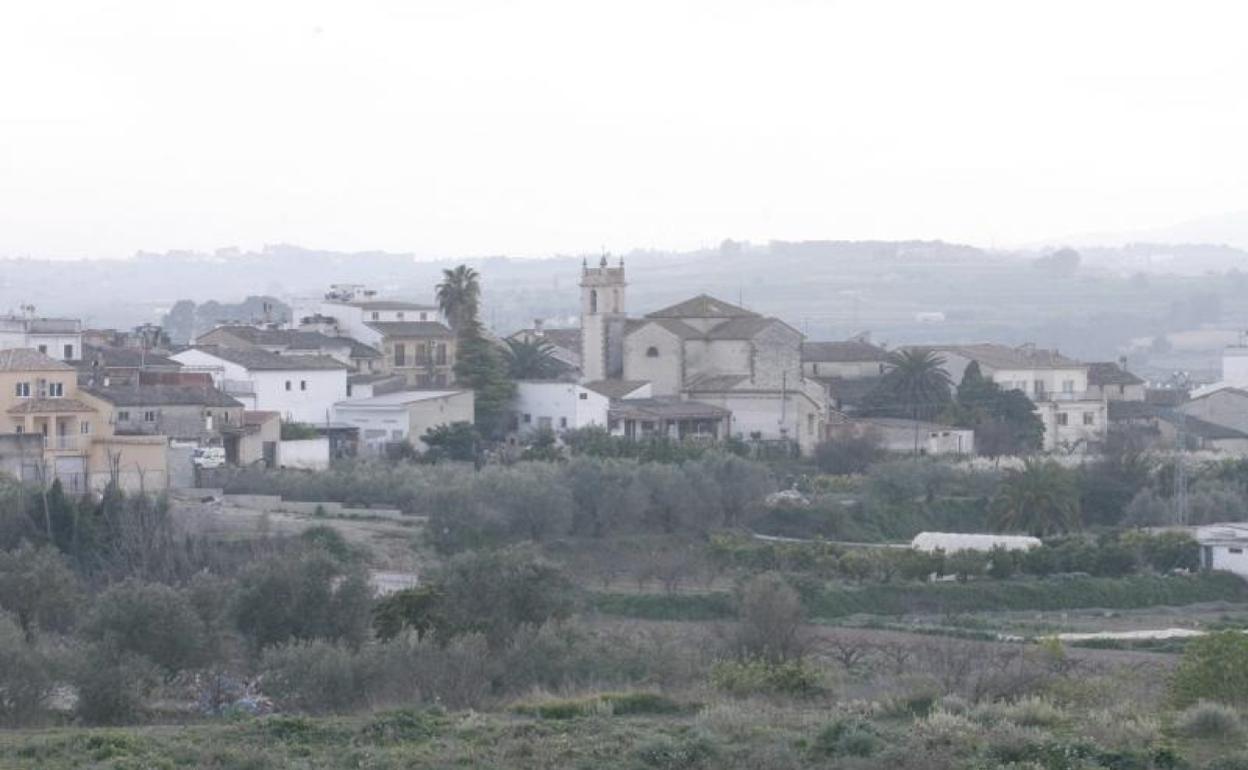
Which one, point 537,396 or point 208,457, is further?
point 537,396

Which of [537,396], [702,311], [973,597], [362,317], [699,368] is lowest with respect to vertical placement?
[973,597]

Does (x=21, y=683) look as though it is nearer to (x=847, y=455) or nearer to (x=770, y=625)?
(x=770, y=625)

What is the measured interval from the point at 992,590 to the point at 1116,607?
6.43 feet

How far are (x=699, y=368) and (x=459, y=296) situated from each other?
6.53m

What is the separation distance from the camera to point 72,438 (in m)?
45.0

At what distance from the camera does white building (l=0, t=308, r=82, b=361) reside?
51.6 meters

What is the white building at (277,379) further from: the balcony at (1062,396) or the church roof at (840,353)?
the balcony at (1062,396)

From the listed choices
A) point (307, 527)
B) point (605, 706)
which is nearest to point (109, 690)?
point (605, 706)

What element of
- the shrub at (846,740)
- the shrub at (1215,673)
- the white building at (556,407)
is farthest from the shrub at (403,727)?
the white building at (556,407)

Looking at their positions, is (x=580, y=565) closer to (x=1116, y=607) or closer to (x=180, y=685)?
(x=1116, y=607)

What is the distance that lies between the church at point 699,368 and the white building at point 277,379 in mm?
6174

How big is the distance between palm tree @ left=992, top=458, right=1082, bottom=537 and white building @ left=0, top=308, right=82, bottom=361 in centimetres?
1830

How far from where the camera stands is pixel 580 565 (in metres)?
42.2

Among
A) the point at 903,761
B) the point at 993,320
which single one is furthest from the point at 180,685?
the point at 993,320
